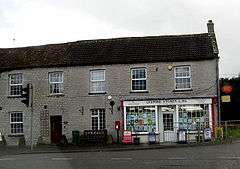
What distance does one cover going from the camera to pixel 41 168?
16.8m

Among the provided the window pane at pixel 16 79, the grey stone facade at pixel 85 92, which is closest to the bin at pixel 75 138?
the grey stone facade at pixel 85 92

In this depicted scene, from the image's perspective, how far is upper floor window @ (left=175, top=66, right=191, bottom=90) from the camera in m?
33.2

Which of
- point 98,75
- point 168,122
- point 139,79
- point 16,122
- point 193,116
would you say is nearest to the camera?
point 193,116

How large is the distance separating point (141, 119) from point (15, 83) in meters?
10.4

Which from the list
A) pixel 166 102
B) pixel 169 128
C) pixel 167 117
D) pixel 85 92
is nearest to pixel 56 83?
pixel 85 92

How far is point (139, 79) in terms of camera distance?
3388cm

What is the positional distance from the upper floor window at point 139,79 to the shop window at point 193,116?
10.3 feet

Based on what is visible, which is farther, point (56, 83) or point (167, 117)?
point (56, 83)

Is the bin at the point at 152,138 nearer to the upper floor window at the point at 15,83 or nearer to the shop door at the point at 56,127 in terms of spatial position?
the shop door at the point at 56,127

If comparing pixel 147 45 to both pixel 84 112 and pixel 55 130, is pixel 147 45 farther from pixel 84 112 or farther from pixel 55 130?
pixel 55 130

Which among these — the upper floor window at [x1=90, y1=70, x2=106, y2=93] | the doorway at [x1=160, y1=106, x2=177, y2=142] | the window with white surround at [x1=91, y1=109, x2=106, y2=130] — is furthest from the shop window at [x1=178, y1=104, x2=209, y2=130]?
the upper floor window at [x1=90, y1=70, x2=106, y2=93]

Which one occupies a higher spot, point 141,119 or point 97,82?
point 97,82

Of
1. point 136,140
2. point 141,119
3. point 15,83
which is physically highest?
point 15,83

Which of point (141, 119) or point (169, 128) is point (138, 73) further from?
point (169, 128)
